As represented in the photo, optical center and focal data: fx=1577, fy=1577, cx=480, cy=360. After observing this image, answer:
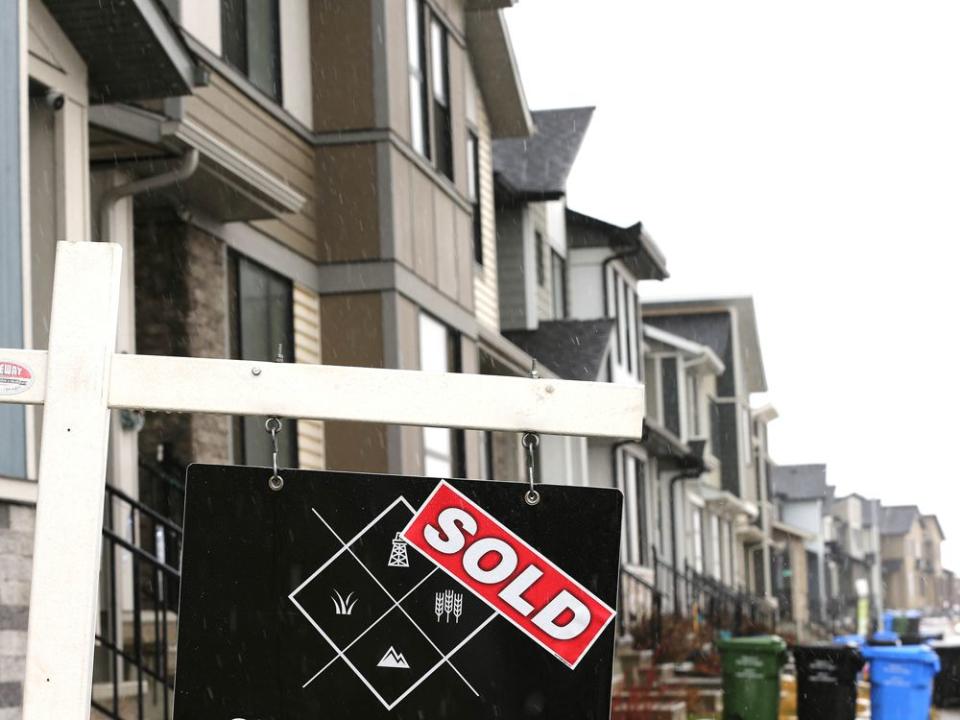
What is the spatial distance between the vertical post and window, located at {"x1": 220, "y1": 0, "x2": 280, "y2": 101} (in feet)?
28.6

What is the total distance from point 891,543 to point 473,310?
334ft

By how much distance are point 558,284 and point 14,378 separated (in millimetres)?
22842

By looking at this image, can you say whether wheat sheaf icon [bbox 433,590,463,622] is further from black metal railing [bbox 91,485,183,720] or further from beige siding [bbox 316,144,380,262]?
beige siding [bbox 316,144,380,262]

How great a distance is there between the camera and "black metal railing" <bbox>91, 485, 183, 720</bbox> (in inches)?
333

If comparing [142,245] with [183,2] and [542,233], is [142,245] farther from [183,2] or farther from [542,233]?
[542,233]

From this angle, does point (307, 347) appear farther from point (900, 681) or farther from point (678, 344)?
point (678, 344)

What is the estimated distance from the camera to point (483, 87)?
1989 cm

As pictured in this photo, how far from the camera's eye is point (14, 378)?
11.1ft

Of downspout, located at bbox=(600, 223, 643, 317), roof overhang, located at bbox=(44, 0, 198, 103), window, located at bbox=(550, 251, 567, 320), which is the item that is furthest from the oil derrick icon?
downspout, located at bbox=(600, 223, 643, 317)

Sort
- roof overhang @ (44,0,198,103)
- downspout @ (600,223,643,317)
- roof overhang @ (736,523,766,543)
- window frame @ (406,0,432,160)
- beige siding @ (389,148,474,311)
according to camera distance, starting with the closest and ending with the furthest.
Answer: roof overhang @ (44,0,198,103), beige siding @ (389,148,474,311), window frame @ (406,0,432,160), downspout @ (600,223,643,317), roof overhang @ (736,523,766,543)

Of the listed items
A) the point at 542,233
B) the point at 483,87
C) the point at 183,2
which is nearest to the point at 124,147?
the point at 183,2

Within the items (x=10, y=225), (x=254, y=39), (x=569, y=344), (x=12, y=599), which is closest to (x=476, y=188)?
(x=569, y=344)

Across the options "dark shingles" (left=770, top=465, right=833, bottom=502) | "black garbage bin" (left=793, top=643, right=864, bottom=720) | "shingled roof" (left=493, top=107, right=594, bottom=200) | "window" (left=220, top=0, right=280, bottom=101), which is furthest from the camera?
"dark shingles" (left=770, top=465, right=833, bottom=502)

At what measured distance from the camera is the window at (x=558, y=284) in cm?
2573
